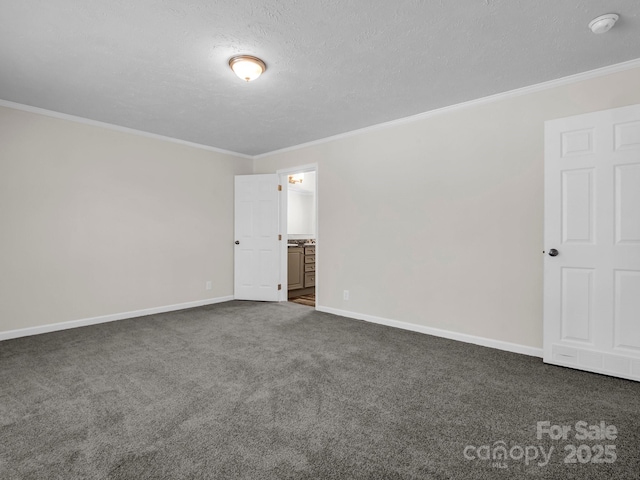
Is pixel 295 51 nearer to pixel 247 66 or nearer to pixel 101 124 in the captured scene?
pixel 247 66

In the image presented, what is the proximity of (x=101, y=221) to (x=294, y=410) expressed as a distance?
3531 mm

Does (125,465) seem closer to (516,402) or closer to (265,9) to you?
(516,402)

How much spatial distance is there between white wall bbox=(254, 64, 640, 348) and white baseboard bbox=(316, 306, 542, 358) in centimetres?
5

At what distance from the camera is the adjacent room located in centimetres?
177

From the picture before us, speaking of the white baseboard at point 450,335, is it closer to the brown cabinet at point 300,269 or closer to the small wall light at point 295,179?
the brown cabinet at point 300,269

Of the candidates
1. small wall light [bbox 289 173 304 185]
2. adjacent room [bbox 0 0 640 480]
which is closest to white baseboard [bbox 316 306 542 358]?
adjacent room [bbox 0 0 640 480]

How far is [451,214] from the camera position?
11.3ft

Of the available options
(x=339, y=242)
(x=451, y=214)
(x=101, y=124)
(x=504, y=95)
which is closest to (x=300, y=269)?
(x=339, y=242)

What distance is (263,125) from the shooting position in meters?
4.07

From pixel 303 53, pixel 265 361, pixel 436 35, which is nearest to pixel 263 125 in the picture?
pixel 303 53

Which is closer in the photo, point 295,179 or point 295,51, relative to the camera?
point 295,51

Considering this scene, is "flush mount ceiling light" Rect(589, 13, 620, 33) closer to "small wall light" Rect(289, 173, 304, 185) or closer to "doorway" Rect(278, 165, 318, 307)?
"doorway" Rect(278, 165, 318, 307)

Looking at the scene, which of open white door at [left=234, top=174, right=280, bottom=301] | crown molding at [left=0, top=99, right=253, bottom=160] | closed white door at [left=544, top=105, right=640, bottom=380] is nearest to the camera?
closed white door at [left=544, top=105, right=640, bottom=380]

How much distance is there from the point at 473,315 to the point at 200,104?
142 inches
